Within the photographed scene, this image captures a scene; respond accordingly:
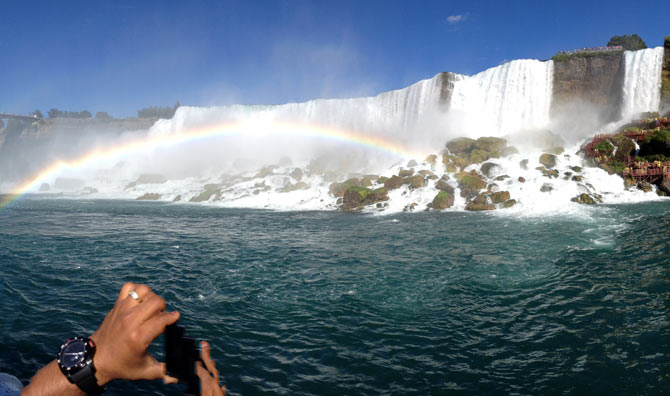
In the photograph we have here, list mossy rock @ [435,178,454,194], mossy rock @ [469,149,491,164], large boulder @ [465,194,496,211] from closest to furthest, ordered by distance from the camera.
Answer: large boulder @ [465,194,496,211] < mossy rock @ [435,178,454,194] < mossy rock @ [469,149,491,164]

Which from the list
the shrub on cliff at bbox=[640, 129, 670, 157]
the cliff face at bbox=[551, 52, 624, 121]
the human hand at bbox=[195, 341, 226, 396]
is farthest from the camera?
the cliff face at bbox=[551, 52, 624, 121]

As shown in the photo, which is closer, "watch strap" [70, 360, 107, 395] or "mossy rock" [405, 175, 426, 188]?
"watch strap" [70, 360, 107, 395]

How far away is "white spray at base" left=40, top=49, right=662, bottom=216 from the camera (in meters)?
28.0

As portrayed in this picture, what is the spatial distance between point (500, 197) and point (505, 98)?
22.5 meters

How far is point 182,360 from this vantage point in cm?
173

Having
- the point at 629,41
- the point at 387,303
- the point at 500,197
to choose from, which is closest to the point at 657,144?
the point at 500,197

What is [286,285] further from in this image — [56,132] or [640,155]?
[56,132]

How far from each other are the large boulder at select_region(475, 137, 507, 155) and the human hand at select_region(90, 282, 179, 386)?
3727 centimetres

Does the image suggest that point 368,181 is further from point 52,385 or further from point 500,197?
point 52,385

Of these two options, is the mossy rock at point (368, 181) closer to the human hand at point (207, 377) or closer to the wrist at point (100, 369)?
the human hand at point (207, 377)

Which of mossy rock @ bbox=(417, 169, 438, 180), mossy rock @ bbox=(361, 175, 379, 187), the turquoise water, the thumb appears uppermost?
mossy rock @ bbox=(417, 169, 438, 180)

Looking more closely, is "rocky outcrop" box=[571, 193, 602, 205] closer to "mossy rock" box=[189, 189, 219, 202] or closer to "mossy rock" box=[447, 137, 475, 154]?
"mossy rock" box=[447, 137, 475, 154]

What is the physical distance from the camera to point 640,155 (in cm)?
3008

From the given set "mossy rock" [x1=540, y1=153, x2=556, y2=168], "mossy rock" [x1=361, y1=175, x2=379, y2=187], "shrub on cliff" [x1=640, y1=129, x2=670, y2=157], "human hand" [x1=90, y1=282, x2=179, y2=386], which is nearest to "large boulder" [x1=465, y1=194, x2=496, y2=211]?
"mossy rock" [x1=540, y1=153, x2=556, y2=168]
